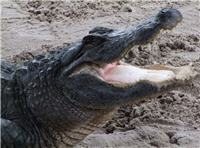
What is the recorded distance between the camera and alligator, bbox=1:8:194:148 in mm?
2447

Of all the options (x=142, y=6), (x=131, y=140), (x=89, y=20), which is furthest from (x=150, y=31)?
(x=142, y=6)

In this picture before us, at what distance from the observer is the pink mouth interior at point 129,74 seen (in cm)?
250

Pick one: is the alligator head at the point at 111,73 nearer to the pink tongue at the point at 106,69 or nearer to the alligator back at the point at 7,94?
the pink tongue at the point at 106,69

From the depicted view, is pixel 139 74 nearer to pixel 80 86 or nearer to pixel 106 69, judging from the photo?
pixel 106 69

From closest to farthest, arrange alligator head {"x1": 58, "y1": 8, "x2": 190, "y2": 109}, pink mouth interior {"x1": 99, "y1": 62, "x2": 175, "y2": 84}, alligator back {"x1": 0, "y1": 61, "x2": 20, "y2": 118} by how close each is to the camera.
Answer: alligator head {"x1": 58, "y1": 8, "x2": 190, "y2": 109} < pink mouth interior {"x1": 99, "y1": 62, "x2": 175, "y2": 84} < alligator back {"x1": 0, "y1": 61, "x2": 20, "y2": 118}

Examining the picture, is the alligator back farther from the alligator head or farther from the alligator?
the alligator head

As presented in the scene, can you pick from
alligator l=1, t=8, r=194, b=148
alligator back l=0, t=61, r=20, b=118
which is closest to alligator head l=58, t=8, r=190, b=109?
alligator l=1, t=8, r=194, b=148

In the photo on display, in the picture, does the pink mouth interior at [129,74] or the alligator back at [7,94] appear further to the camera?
the alligator back at [7,94]

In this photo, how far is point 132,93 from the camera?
2.39 metres

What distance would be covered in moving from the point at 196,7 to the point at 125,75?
383 centimetres

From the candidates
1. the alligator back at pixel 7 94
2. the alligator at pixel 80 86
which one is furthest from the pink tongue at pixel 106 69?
the alligator back at pixel 7 94

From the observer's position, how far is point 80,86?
8.34 ft

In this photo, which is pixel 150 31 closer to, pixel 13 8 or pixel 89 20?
pixel 89 20

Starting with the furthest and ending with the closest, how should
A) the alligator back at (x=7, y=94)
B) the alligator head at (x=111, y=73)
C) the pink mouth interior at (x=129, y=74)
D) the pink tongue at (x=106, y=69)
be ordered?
the alligator back at (x=7, y=94), the pink tongue at (x=106, y=69), the pink mouth interior at (x=129, y=74), the alligator head at (x=111, y=73)
